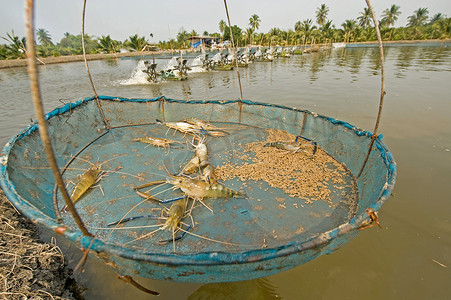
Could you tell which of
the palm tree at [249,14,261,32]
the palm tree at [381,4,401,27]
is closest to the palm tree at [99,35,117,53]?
the palm tree at [249,14,261,32]

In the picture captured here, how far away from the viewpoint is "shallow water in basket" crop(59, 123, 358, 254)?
2758 millimetres

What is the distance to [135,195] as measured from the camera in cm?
346

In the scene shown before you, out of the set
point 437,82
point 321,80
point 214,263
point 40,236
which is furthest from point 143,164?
point 437,82

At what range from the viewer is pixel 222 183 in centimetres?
376

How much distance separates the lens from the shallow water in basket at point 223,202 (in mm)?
2758

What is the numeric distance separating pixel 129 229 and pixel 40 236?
1509 mm

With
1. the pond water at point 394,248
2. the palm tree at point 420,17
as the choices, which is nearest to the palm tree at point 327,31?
the palm tree at point 420,17

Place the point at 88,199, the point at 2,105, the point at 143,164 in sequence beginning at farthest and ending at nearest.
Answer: the point at 2,105
the point at 143,164
the point at 88,199

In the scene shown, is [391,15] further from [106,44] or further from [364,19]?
[106,44]

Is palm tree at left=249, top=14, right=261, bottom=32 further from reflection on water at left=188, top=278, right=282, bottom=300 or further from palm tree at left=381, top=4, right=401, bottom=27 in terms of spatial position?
reflection on water at left=188, top=278, right=282, bottom=300

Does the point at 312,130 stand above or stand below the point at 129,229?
above

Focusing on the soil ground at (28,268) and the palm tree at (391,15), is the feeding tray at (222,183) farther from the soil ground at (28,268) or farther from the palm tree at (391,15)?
the palm tree at (391,15)

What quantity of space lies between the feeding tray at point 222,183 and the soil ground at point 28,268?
403mm

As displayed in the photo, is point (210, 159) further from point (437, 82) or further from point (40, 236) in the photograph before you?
point (437, 82)
